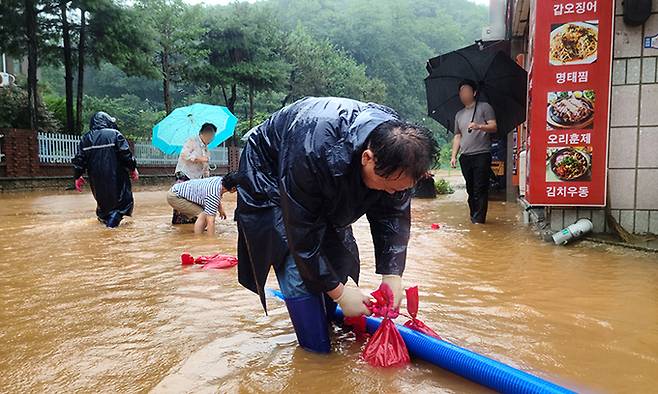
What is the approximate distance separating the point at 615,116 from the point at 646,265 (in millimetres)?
1458

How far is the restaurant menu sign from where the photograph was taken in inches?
182

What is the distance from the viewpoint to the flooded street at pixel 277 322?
203 centimetres

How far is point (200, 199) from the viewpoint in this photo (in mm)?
5969

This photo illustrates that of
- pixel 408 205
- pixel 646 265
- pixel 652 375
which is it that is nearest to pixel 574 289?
pixel 646 265

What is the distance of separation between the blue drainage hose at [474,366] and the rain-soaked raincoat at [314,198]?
0.99 ft

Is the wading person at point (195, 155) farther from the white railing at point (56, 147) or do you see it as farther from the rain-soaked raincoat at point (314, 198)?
the white railing at point (56, 147)

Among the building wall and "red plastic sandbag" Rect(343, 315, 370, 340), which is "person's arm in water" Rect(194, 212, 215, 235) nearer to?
"red plastic sandbag" Rect(343, 315, 370, 340)

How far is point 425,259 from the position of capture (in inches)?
170

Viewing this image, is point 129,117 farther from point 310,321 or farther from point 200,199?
point 310,321

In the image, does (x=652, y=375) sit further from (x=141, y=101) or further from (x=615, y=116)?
(x=141, y=101)

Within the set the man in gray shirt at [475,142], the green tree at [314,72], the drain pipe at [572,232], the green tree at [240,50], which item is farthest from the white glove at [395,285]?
the green tree at [314,72]

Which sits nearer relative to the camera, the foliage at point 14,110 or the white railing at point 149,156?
the foliage at point 14,110

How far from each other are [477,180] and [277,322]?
13.3ft

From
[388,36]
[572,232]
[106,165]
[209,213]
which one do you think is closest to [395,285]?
[572,232]
